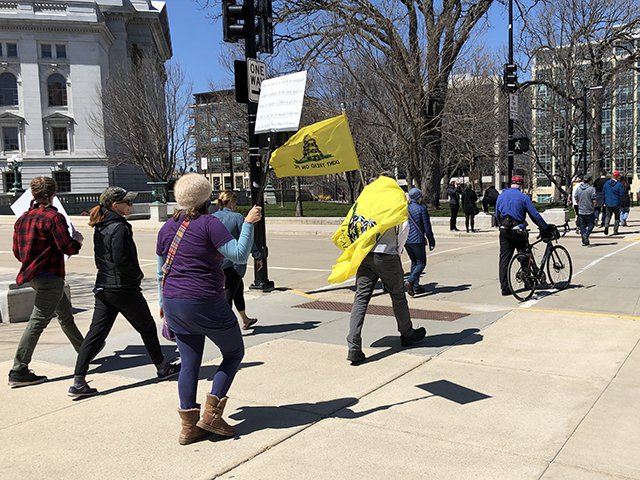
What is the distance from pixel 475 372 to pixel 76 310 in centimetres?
637

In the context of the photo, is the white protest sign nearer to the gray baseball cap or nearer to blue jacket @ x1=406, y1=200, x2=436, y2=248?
the gray baseball cap

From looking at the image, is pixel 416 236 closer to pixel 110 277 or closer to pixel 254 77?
pixel 254 77

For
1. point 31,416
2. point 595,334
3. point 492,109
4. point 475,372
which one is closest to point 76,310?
point 31,416

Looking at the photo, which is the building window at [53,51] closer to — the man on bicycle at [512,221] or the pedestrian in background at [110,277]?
the man on bicycle at [512,221]

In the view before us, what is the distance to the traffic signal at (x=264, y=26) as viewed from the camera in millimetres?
10000

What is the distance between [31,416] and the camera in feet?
15.9

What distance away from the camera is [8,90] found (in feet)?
205

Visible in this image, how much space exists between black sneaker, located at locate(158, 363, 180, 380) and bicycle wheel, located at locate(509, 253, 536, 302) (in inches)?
213

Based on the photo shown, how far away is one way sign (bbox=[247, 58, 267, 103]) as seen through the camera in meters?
9.77

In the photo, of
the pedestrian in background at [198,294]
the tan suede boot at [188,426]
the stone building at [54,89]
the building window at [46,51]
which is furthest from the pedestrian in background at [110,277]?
the building window at [46,51]

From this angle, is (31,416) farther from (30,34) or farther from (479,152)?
(30,34)

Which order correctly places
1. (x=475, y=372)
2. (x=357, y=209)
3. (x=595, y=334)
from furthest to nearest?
(x=595, y=334) → (x=357, y=209) → (x=475, y=372)

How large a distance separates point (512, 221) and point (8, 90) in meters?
65.1

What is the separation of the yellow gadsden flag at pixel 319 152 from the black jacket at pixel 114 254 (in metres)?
2.21
